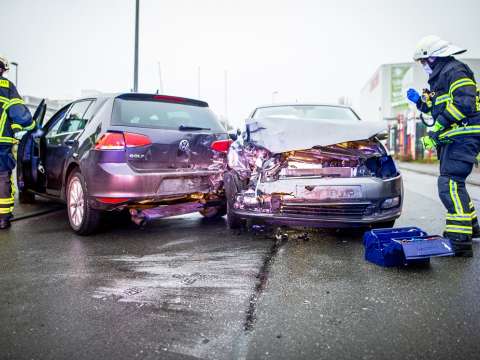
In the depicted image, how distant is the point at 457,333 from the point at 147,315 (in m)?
1.76

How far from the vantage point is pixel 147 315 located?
249 centimetres

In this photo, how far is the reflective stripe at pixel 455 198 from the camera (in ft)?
12.4

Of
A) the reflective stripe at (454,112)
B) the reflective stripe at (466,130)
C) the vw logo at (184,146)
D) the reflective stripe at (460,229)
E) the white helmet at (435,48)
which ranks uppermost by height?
the white helmet at (435,48)

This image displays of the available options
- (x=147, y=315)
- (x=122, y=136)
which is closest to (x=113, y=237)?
(x=122, y=136)

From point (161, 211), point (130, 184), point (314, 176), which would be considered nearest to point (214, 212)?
point (161, 211)

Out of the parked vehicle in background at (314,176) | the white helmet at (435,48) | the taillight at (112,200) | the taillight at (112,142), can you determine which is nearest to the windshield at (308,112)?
the parked vehicle in background at (314,176)

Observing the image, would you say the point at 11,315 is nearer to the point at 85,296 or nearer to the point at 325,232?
the point at 85,296

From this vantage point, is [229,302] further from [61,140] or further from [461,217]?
[61,140]

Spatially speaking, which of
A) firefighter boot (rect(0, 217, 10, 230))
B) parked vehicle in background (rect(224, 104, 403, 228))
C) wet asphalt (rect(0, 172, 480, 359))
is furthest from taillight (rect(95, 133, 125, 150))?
firefighter boot (rect(0, 217, 10, 230))

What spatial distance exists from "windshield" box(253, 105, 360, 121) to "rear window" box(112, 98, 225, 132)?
1018mm

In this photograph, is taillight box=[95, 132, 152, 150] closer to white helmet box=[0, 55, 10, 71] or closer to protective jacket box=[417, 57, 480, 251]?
white helmet box=[0, 55, 10, 71]

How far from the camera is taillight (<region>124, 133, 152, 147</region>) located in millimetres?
4219

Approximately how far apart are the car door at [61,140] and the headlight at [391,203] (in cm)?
339

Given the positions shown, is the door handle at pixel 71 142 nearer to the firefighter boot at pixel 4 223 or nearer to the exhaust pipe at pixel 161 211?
the exhaust pipe at pixel 161 211
